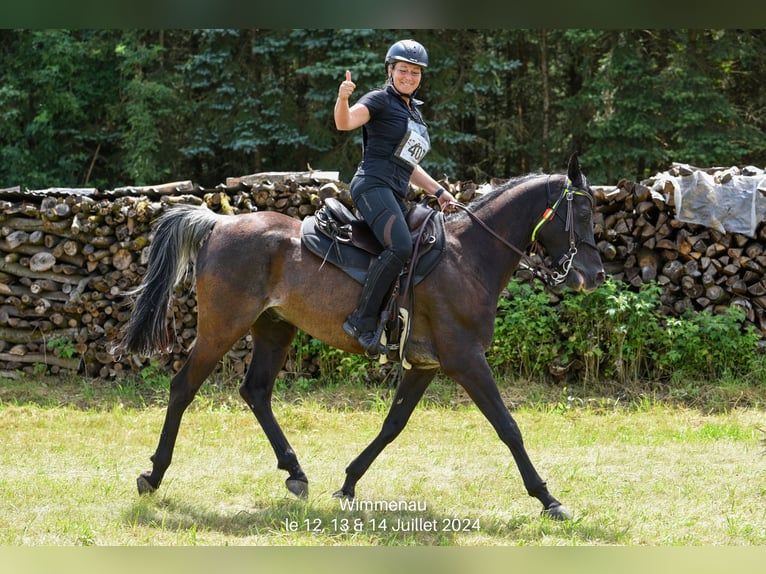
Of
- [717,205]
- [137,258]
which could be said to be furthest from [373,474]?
[717,205]

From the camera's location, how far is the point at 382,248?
5.57 m

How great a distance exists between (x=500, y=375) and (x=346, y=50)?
Result: 7.92 m

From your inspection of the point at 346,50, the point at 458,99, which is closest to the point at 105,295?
the point at 346,50

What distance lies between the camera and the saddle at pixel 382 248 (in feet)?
17.8

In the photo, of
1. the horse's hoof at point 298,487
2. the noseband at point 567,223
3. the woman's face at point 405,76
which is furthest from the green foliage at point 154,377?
the noseband at point 567,223

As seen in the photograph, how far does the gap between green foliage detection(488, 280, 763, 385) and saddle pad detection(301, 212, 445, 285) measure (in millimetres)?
3668

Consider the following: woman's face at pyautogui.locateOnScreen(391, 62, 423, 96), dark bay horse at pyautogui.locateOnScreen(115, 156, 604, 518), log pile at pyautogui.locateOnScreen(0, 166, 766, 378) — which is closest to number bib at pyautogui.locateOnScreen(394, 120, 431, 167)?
woman's face at pyautogui.locateOnScreen(391, 62, 423, 96)

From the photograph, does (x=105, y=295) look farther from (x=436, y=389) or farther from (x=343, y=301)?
(x=343, y=301)

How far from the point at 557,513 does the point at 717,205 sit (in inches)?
197

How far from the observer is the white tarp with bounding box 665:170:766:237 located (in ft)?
29.1

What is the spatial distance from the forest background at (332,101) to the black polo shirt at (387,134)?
9.43 m

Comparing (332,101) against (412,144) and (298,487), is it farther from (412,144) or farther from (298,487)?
(298,487)

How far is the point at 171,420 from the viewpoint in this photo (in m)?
5.71

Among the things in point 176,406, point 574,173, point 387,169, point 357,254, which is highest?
point 574,173
